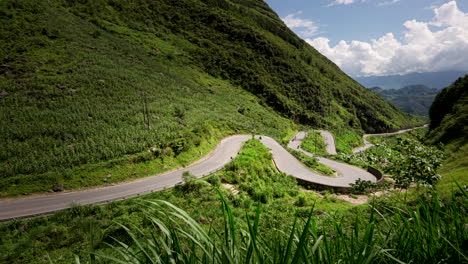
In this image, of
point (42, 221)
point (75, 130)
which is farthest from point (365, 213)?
point (75, 130)

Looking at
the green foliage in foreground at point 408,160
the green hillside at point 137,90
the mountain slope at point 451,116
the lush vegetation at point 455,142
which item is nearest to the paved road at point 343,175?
the lush vegetation at point 455,142

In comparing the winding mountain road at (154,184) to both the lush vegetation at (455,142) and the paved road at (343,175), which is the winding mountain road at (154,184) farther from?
the lush vegetation at (455,142)

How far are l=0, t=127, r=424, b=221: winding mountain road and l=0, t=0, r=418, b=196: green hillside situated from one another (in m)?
1.26

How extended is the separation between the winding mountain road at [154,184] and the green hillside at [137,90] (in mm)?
1259

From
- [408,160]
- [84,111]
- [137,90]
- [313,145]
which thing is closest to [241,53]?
[313,145]

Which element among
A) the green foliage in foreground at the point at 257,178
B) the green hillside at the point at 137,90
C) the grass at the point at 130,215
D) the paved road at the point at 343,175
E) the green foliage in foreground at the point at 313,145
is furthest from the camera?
the green foliage in foreground at the point at 313,145

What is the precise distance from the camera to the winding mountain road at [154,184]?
1510 cm

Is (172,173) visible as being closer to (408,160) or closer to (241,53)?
(408,160)

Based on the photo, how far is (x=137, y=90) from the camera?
131ft

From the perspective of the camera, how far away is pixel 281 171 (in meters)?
23.0

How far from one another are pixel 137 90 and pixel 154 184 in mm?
27288

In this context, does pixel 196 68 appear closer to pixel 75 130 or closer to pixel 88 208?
pixel 75 130

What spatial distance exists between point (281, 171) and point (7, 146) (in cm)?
2785

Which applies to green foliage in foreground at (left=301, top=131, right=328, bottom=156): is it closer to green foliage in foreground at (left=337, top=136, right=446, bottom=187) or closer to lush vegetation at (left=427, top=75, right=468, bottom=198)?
lush vegetation at (left=427, top=75, right=468, bottom=198)
